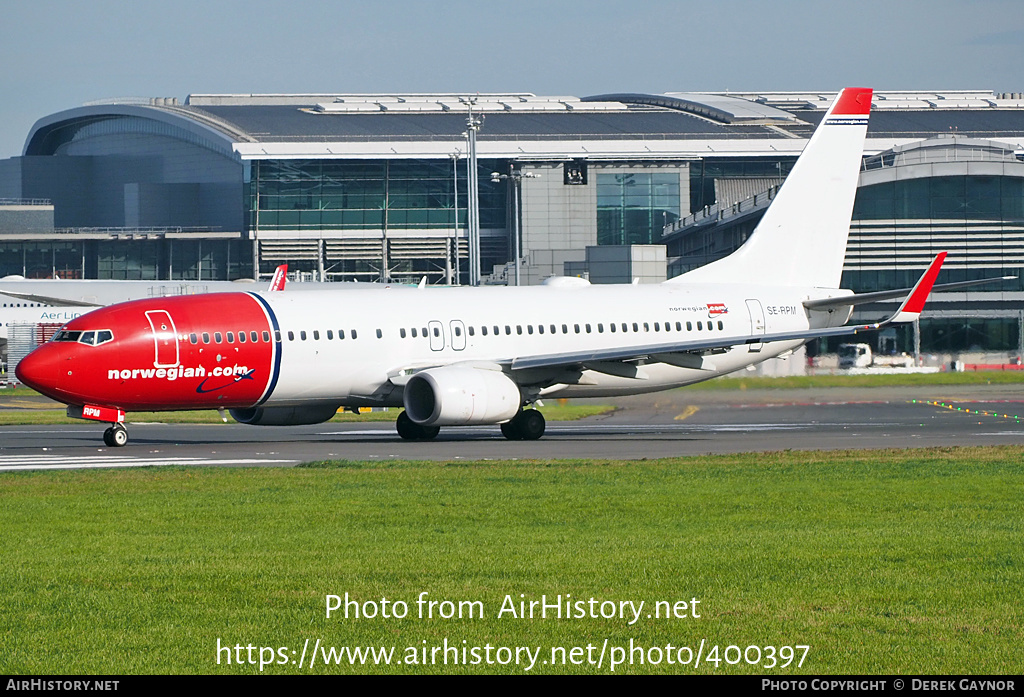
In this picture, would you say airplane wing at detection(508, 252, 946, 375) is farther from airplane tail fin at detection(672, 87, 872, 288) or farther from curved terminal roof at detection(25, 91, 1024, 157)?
curved terminal roof at detection(25, 91, 1024, 157)

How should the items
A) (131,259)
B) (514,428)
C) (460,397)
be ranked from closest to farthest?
(460,397) < (514,428) < (131,259)

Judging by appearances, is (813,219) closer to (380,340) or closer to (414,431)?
(414,431)

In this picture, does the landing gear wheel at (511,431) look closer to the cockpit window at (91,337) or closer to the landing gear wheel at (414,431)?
the landing gear wheel at (414,431)

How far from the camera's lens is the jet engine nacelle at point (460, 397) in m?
32.0

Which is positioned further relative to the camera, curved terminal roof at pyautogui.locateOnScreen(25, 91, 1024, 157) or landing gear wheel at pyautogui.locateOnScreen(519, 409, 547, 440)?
curved terminal roof at pyautogui.locateOnScreen(25, 91, 1024, 157)

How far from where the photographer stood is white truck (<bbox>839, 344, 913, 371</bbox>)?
43.7 meters

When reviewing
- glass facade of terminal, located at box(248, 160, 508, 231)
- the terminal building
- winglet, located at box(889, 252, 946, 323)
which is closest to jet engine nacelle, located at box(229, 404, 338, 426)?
winglet, located at box(889, 252, 946, 323)

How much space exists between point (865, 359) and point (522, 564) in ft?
110

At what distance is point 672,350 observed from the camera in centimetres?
3409

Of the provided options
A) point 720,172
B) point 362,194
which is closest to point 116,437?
point 362,194

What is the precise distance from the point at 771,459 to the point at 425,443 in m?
9.47

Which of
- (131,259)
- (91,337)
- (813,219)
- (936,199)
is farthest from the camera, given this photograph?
(131,259)

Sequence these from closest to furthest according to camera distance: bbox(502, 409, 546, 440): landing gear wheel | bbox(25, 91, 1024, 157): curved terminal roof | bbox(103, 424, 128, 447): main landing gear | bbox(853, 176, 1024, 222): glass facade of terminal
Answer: bbox(103, 424, 128, 447): main landing gear < bbox(502, 409, 546, 440): landing gear wheel < bbox(853, 176, 1024, 222): glass facade of terminal < bbox(25, 91, 1024, 157): curved terminal roof

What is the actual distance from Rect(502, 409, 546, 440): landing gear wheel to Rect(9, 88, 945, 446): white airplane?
0.03m
